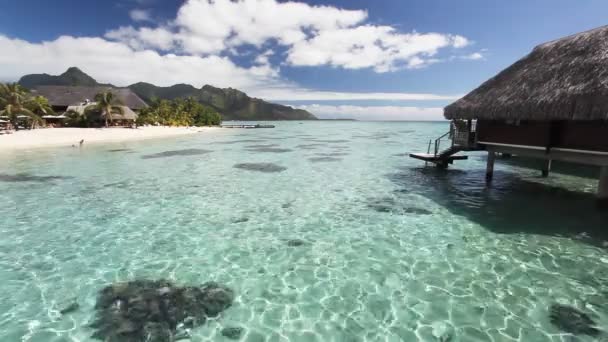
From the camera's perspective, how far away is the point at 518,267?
654 cm

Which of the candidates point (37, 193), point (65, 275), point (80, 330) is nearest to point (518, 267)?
point (80, 330)

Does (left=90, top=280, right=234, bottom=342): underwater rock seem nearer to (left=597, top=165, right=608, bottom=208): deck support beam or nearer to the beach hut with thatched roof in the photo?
(left=597, top=165, right=608, bottom=208): deck support beam

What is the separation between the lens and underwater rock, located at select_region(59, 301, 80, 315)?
514cm

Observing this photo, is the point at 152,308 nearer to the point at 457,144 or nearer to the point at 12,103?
the point at 457,144

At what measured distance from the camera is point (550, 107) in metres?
10.6

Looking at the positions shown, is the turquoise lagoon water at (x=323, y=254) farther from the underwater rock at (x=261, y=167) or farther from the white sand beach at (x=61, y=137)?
the white sand beach at (x=61, y=137)

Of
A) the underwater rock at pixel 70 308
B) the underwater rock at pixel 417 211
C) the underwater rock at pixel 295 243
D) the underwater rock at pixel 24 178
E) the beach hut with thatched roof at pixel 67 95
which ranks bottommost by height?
the underwater rock at pixel 70 308

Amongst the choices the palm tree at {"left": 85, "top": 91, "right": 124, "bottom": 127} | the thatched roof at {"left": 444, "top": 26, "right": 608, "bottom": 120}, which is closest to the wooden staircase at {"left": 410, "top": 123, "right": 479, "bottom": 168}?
the thatched roof at {"left": 444, "top": 26, "right": 608, "bottom": 120}

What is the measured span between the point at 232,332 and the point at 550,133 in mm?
12727

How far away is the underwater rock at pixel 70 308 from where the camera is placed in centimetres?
514

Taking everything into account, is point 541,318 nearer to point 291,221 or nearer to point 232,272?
point 232,272

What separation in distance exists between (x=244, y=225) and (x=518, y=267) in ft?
21.5

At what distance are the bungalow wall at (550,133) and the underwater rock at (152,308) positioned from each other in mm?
12120

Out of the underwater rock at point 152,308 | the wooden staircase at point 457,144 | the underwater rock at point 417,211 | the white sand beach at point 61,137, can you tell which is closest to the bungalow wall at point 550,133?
the wooden staircase at point 457,144
